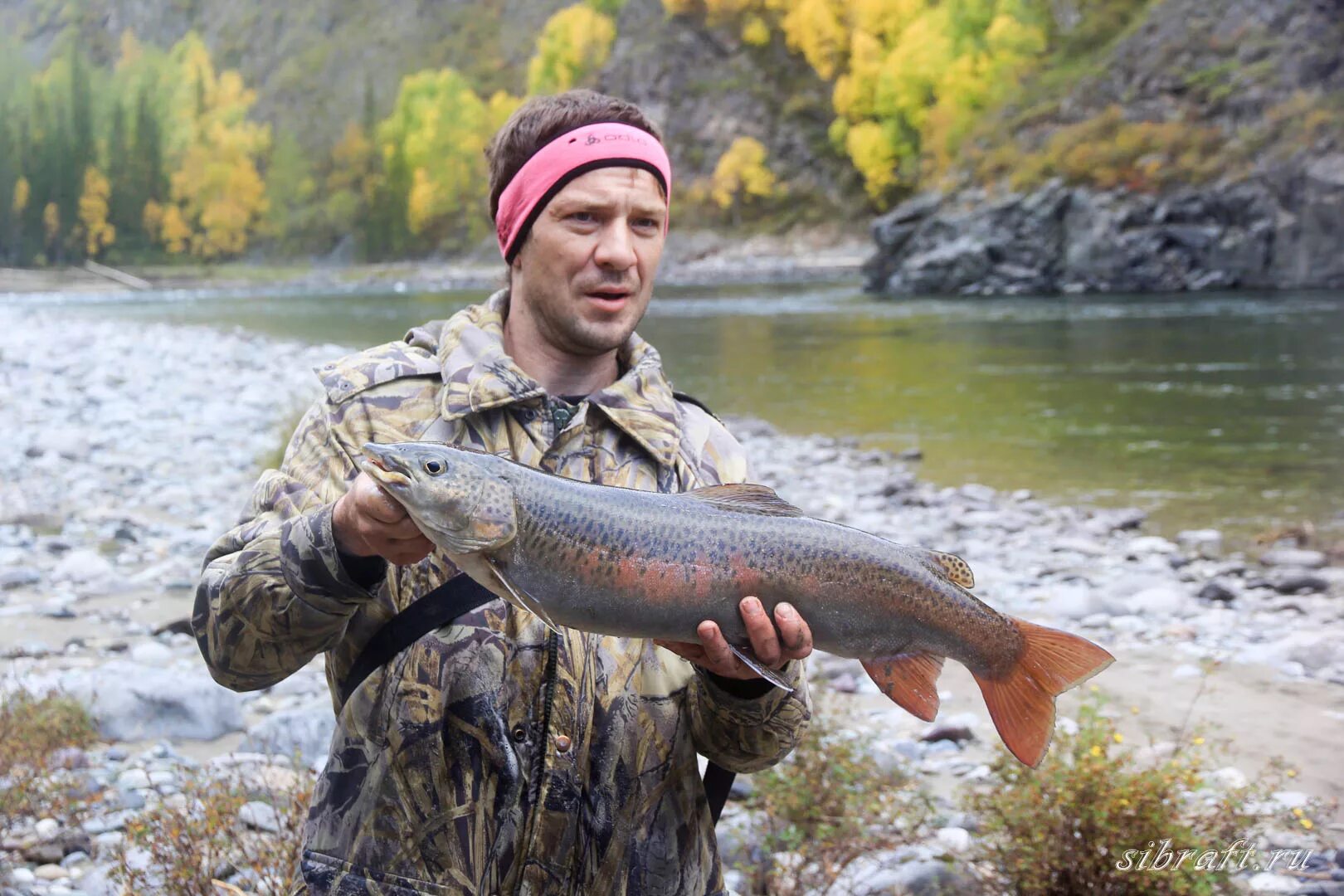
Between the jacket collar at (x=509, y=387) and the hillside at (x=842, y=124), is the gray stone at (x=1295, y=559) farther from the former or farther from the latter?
the hillside at (x=842, y=124)

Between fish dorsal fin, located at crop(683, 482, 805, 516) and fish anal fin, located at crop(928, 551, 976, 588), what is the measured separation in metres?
0.35

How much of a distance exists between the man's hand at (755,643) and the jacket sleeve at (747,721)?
98mm

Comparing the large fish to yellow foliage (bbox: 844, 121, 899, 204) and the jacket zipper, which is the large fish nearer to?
the jacket zipper

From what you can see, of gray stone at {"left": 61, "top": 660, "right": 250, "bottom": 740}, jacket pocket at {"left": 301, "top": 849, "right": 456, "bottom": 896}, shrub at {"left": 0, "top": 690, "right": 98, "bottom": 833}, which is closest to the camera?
jacket pocket at {"left": 301, "top": 849, "right": 456, "bottom": 896}

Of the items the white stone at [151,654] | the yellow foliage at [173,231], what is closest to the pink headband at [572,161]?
the white stone at [151,654]

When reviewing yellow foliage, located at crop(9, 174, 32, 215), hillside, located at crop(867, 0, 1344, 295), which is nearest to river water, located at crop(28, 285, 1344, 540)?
hillside, located at crop(867, 0, 1344, 295)

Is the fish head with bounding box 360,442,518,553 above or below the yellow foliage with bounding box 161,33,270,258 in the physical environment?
below

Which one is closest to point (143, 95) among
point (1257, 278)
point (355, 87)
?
point (355, 87)

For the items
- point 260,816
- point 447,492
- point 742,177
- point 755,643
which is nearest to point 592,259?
point 447,492

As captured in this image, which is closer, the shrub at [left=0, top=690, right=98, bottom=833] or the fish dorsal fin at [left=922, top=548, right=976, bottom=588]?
the fish dorsal fin at [left=922, top=548, right=976, bottom=588]

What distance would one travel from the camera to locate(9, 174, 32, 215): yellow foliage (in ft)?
374

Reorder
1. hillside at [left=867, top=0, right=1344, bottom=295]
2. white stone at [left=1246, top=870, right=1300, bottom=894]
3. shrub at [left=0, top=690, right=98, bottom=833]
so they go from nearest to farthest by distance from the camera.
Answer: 1. white stone at [left=1246, top=870, right=1300, bottom=894]
2. shrub at [left=0, top=690, right=98, bottom=833]
3. hillside at [left=867, top=0, right=1344, bottom=295]

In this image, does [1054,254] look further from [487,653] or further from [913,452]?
[487,653]

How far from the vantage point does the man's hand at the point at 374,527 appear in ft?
7.41
